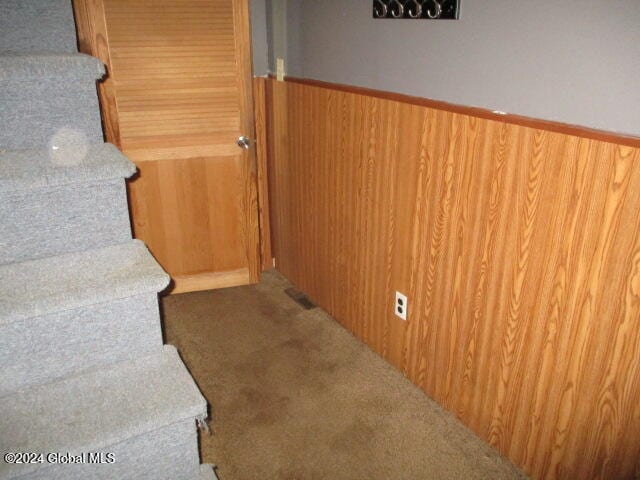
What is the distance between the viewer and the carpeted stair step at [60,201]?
124cm

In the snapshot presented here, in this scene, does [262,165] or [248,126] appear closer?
[248,126]

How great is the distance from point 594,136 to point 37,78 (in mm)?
1510

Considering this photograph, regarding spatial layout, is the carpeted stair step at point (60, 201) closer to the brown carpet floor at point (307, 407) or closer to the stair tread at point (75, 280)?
the stair tread at point (75, 280)

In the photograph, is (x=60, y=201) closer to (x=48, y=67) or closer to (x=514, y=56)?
(x=48, y=67)

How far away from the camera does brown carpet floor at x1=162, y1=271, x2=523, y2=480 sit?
182cm

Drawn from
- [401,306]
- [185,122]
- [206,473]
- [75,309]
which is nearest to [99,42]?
A: [185,122]

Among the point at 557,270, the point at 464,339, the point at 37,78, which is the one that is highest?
the point at 37,78

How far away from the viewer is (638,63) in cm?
121

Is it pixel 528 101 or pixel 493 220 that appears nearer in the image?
pixel 528 101

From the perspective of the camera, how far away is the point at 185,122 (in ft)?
8.75

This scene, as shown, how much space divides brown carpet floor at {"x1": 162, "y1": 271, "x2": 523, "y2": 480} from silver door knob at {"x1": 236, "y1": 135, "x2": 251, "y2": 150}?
93cm

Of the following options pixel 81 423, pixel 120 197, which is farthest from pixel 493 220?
pixel 81 423

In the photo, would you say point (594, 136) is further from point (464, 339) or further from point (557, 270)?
point (464, 339)

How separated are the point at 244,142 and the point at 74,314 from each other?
5.82 ft
